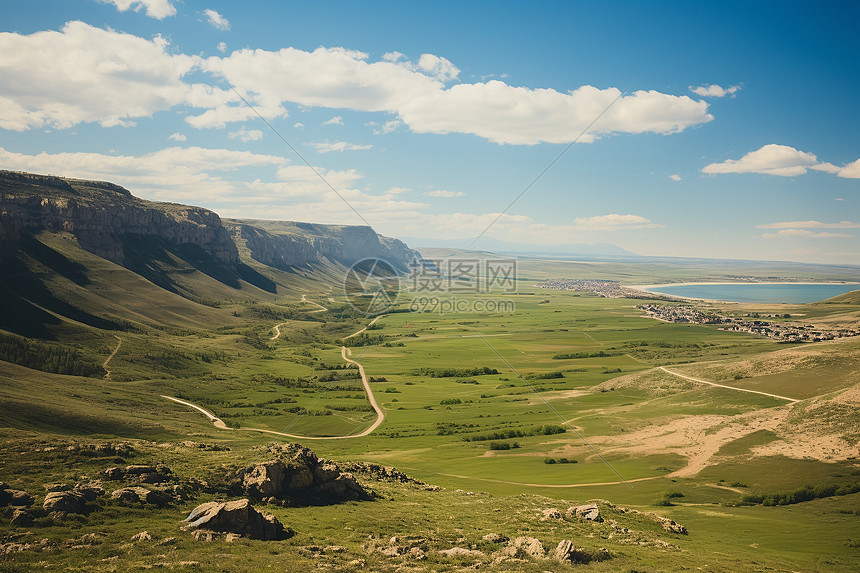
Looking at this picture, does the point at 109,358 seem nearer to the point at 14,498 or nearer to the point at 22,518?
the point at 14,498

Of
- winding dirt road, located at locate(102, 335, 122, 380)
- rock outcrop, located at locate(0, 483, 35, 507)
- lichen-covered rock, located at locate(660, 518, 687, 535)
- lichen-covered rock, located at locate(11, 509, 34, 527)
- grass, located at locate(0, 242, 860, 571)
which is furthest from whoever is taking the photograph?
winding dirt road, located at locate(102, 335, 122, 380)

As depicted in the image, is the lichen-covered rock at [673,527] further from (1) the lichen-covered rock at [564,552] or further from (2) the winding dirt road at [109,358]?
(2) the winding dirt road at [109,358]

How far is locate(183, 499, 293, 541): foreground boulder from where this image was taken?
28922 mm

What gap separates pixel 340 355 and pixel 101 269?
110 metres

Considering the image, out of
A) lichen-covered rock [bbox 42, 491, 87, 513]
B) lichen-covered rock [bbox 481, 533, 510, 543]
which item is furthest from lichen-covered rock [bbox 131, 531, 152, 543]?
lichen-covered rock [bbox 481, 533, 510, 543]

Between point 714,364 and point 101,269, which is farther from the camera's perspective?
point 101,269

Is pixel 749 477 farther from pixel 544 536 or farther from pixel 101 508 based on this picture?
pixel 101 508

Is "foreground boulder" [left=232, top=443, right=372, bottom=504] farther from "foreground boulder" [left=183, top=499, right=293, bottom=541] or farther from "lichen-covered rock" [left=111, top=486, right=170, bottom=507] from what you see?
"foreground boulder" [left=183, top=499, right=293, bottom=541]

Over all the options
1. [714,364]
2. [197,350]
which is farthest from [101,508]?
[197,350]

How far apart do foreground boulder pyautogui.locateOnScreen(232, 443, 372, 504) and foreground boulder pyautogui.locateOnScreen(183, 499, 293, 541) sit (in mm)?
7109

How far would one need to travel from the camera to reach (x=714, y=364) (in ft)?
325

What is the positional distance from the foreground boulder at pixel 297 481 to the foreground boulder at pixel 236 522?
23.3 feet

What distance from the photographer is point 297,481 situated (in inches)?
1556

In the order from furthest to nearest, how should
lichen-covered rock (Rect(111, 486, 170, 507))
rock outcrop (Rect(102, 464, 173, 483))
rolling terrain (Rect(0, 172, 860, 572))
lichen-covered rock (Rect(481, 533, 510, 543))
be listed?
rock outcrop (Rect(102, 464, 173, 483)), lichen-covered rock (Rect(481, 533, 510, 543)), lichen-covered rock (Rect(111, 486, 170, 507)), rolling terrain (Rect(0, 172, 860, 572))
